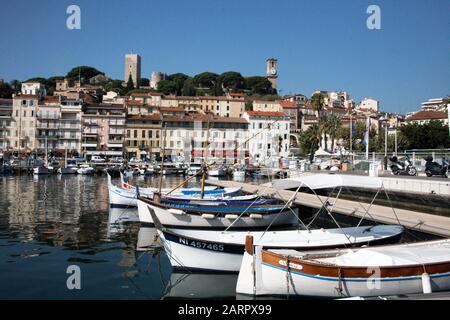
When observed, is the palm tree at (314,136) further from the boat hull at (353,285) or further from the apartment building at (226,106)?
the boat hull at (353,285)

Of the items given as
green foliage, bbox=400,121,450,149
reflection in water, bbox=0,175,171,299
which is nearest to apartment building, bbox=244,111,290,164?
green foliage, bbox=400,121,450,149

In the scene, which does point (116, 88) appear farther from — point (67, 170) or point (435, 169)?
point (435, 169)

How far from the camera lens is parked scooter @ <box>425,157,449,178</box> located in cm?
3006

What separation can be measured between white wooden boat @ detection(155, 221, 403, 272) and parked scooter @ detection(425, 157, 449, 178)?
1796cm

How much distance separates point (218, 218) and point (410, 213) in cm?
886

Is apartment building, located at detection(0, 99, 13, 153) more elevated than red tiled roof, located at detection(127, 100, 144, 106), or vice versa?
red tiled roof, located at detection(127, 100, 144, 106)

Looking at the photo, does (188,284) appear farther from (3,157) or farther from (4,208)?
(3,157)

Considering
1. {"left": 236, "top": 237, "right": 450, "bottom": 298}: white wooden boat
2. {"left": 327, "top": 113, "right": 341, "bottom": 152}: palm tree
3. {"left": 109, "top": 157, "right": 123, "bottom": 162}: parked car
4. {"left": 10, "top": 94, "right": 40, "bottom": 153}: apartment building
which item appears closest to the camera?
{"left": 236, "top": 237, "right": 450, "bottom": 298}: white wooden boat

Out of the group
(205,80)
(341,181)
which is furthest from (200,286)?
(205,80)

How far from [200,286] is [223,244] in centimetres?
142

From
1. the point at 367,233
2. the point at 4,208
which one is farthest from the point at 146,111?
the point at 367,233

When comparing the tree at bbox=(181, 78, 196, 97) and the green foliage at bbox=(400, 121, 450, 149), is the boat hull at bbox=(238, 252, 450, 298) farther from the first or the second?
the tree at bbox=(181, 78, 196, 97)

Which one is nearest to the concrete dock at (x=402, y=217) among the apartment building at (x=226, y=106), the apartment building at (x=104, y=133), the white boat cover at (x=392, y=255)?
the white boat cover at (x=392, y=255)
